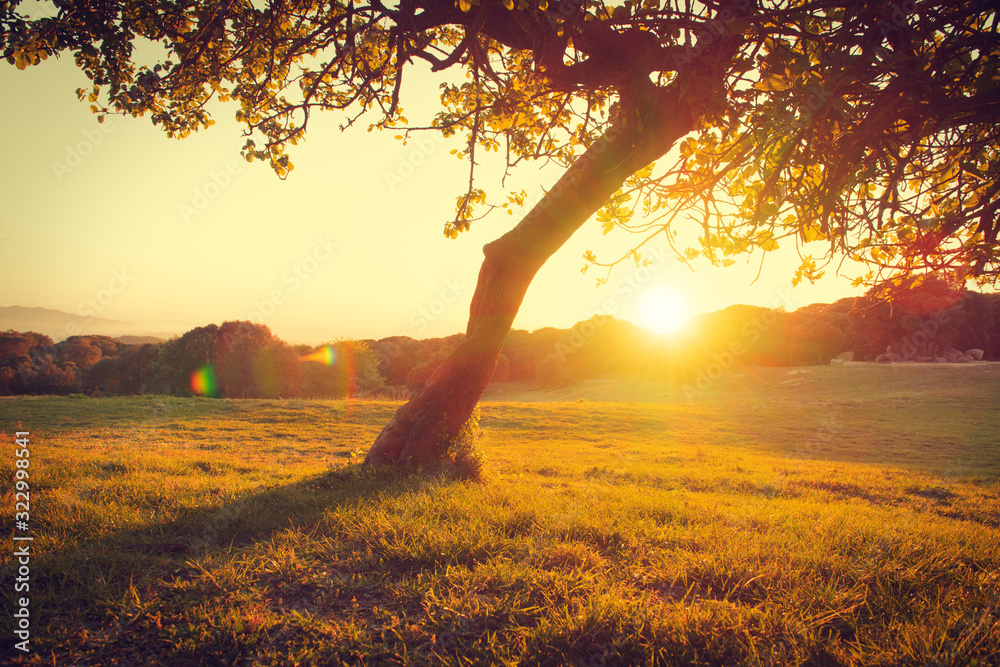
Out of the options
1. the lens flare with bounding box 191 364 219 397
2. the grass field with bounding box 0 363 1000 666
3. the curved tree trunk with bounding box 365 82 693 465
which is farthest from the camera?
the lens flare with bounding box 191 364 219 397

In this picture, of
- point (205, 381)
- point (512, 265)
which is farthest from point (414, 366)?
point (512, 265)

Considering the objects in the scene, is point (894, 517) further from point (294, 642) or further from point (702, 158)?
point (294, 642)

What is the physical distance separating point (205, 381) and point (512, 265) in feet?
146

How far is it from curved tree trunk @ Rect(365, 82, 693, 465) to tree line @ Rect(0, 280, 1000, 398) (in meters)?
28.6

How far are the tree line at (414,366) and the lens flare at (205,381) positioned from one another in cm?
9

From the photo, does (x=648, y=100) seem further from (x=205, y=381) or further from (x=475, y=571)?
(x=205, y=381)

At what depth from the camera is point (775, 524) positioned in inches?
178

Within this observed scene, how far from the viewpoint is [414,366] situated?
50375 mm

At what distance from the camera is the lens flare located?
41094mm

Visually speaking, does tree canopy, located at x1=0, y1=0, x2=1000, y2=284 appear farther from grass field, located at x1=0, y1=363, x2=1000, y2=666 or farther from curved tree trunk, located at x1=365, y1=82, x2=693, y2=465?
grass field, located at x1=0, y1=363, x2=1000, y2=666

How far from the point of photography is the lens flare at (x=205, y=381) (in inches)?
1618

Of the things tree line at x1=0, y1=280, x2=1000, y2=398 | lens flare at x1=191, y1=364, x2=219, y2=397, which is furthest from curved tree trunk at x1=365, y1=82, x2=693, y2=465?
lens flare at x1=191, y1=364, x2=219, y2=397

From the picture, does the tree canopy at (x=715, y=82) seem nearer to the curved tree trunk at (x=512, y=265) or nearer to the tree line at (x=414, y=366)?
the curved tree trunk at (x=512, y=265)

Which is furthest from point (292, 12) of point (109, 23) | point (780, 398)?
point (780, 398)
